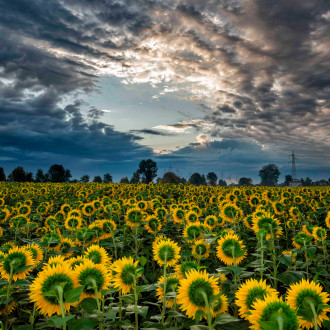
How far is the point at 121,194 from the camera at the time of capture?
13.2 metres

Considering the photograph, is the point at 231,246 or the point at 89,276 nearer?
the point at 89,276

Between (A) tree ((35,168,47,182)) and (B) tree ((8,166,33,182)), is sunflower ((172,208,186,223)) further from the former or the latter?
(A) tree ((35,168,47,182))

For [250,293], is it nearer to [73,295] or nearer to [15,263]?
[73,295]

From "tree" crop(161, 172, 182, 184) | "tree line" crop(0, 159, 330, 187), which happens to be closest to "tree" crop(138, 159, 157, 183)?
"tree line" crop(0, 159, 330, 187)

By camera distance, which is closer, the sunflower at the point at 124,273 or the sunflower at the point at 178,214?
the sunflower at the point at 124,273

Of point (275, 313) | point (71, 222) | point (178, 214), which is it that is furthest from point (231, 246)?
point (71, 222)

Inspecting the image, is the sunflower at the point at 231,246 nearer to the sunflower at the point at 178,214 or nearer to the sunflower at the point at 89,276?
the sunflower at the point at 89,276

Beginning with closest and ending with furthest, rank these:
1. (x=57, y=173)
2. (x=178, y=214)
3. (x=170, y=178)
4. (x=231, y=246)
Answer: (x=231, y=246) → (x=178, y=214) → (x=170, y=178) → (x=57, y=173)

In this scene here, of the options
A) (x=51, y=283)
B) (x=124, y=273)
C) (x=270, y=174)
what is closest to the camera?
(x=51, y=283)

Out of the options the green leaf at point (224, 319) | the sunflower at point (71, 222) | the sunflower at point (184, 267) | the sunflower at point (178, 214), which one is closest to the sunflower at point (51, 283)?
the green leaf at point (224, 319)

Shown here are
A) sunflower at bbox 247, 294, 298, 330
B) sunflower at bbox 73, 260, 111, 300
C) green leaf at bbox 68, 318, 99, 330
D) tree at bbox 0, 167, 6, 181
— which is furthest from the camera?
tree at bbox 0, 167, 6, 181

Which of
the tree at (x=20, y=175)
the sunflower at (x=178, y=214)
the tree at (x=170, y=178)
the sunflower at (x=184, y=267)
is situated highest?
the tree at (x=20, y=175)

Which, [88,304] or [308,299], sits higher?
[308,299]

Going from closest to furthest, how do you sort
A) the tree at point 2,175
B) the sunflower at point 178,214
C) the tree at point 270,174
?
1. the sunflower at point 178,214
2. the tree at point 2,175
3. the tree at point 270,174
